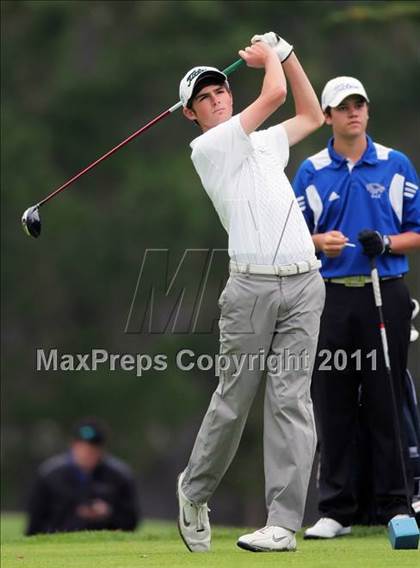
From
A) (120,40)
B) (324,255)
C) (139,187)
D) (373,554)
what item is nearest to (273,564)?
(373,554)

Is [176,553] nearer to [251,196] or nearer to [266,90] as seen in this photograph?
[251,196]

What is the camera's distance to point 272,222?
6.80 meters

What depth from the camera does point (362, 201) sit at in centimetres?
786

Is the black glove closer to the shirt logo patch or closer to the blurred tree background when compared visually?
the shirt logo patch

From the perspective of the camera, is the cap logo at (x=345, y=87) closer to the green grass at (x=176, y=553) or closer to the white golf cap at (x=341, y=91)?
the white golf cap at (x=341, y=91)

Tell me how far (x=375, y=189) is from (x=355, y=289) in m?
0.54

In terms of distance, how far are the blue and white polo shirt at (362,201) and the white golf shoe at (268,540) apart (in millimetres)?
1648

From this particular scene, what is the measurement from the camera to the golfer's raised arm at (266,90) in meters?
6.70

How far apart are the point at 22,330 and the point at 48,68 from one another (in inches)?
170

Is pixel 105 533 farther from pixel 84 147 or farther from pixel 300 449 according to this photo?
pixel 84 147

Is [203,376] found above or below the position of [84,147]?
below

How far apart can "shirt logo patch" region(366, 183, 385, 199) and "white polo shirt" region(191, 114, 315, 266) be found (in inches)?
39.6

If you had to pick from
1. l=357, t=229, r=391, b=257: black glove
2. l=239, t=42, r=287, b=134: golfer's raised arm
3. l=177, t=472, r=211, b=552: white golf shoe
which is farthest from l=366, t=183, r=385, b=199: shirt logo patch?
l=177, t=472, r=211, b=552: white golf shoe

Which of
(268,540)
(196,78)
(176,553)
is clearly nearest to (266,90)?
(196,78)
